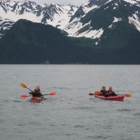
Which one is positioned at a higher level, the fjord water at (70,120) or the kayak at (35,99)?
the kayak at (35,99)

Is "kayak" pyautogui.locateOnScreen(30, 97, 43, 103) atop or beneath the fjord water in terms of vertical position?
atop

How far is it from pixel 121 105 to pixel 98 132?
59.8ft

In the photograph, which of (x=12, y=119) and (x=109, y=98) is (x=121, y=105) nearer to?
(x=109, y=98)

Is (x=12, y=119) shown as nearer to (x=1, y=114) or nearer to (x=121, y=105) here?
(x=1, y=114)

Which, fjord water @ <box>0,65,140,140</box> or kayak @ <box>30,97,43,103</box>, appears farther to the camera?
A: kayak @ <box>30,97,43,103</box>

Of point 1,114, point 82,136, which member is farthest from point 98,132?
point 1,114

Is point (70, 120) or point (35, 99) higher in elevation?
point (35, 99)

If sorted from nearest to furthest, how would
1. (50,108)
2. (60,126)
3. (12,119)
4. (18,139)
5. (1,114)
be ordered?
1. (18,139)
2. (60,126)
3. (12,119)
4. (1,114)
5. (50,108)

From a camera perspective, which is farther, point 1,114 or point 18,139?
point 1,114

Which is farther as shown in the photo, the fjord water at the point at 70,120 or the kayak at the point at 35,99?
the kayak at the point at 35,99

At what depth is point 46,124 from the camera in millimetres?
41281

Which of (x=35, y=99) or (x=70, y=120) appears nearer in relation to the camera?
(x=70, y=120)

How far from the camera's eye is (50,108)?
173ft

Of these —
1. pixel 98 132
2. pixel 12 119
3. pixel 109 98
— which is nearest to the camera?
pixel 98 132
